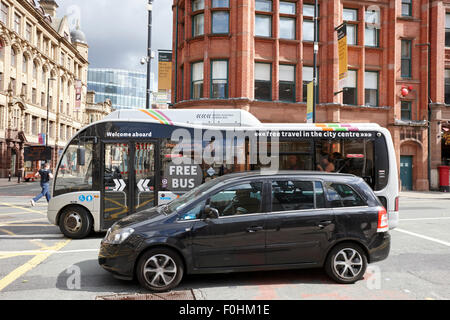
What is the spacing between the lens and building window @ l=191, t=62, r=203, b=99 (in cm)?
1919

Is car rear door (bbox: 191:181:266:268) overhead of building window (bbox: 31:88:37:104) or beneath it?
beneath

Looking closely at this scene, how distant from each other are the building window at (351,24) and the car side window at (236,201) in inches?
776

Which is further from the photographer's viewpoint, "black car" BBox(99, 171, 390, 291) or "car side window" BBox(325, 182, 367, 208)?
"car side window" BBox(325, 182, 367, 208)

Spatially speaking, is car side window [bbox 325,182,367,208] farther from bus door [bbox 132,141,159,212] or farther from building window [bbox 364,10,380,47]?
building window [bbox 364,10,380,47]

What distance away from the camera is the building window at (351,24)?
2096 centimetres

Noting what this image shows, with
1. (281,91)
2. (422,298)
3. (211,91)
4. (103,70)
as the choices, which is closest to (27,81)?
(211,91)

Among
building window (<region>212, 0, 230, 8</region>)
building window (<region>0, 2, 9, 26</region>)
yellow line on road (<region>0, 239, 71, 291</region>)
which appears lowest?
yellow line on road (<region>0, 239, 71, 291</region>)

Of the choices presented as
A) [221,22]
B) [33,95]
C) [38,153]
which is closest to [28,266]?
[221,22]

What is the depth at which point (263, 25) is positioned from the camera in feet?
64.3

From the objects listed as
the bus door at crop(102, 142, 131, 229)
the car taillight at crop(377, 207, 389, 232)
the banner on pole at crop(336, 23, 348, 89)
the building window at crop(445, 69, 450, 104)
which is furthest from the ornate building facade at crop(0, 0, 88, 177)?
the building window at crop(445, 69, 450, 104)

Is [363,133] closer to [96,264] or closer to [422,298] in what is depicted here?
[422,298]

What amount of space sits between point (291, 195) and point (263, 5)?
18.0 m

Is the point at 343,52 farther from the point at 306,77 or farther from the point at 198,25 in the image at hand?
the point at 198,25

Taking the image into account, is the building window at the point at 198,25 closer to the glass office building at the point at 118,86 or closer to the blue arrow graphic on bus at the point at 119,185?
the blue arrow graphic on bus at the point at 119,185
